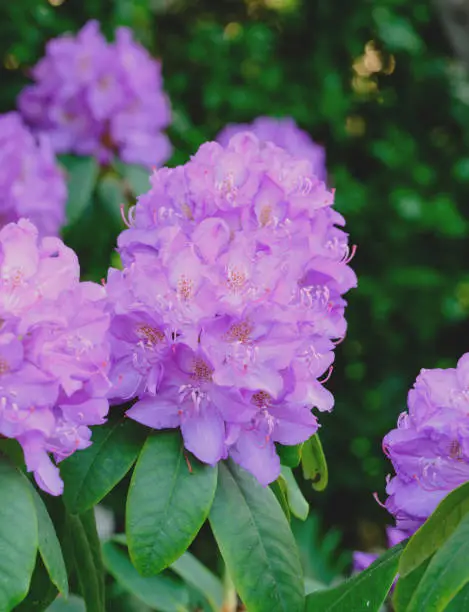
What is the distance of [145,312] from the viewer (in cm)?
112

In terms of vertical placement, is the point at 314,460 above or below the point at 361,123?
above

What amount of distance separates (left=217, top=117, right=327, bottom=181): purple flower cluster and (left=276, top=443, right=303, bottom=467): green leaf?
80.1 inches

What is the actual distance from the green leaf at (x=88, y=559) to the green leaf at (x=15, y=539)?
197mm

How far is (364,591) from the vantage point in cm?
109

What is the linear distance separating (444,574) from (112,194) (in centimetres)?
224

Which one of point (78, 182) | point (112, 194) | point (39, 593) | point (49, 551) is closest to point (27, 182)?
point (78, 182)

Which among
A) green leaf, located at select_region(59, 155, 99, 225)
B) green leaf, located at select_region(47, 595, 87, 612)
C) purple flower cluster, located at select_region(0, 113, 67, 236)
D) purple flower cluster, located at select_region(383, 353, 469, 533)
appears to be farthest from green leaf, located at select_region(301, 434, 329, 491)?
green leaf, located at select_region(59, 155, 99, 225)

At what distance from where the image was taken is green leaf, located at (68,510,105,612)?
48.0 inches

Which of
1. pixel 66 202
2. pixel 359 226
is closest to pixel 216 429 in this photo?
pixel 66 202

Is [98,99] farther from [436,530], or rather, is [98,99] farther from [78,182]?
[436,530]

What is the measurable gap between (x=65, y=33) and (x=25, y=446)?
96.1 inches

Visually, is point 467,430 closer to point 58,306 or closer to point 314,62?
point 58,306

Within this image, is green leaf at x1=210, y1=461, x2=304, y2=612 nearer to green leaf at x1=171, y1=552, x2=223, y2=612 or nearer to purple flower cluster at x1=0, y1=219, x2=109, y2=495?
purple flower cluster at x1=0, y1=219, x2=109, y2=495

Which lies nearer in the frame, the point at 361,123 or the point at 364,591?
the point at 364,591
